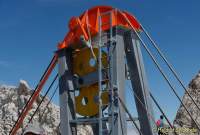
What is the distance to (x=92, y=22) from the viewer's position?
10.5 meters

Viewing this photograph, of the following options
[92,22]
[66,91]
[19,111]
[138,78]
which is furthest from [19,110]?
[138,78]

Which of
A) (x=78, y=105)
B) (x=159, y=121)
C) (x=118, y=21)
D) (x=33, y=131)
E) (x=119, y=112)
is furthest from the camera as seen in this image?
(x=159, y=121)

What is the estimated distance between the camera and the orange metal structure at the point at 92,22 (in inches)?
399

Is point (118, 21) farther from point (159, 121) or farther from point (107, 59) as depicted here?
point (159, 121)

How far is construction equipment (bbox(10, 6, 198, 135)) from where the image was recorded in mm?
9641

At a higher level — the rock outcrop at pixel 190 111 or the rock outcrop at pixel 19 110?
the rock outcrop at pixel 19 110

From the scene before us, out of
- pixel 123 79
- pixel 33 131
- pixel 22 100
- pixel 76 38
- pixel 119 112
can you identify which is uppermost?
pixel 22 100

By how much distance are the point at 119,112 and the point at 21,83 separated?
18.9 meters

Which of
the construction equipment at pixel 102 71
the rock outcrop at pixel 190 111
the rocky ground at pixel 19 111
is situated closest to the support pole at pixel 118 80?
the construction equipment at pixel 102 71

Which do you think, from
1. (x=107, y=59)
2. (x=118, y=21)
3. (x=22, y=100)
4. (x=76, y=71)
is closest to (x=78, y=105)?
(x=76, y=71)

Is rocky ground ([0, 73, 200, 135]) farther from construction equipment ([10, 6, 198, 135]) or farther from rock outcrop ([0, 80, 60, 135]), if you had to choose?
construction equipment ([10, 6, 198, 135])

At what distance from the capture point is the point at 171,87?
384 inches

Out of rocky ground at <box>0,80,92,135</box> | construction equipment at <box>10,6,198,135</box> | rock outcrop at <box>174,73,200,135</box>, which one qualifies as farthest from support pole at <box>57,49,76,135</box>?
rocky ground at <box>0,80,92,135</box>

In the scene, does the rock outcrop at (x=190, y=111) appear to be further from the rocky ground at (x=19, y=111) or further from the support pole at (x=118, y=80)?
the rocky ground at (x=19, y=111)
